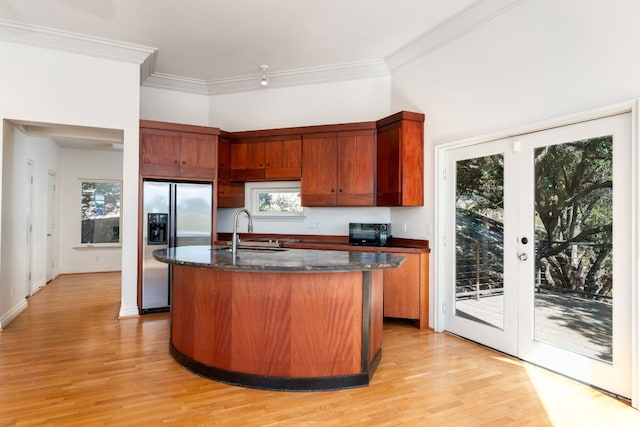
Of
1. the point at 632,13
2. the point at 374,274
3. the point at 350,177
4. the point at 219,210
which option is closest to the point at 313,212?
the point at 350,177

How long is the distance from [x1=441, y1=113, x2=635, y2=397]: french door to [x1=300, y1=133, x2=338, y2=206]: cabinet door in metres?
1.41

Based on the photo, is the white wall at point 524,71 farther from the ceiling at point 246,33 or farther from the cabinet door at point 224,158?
the cabinet door at point 224,158

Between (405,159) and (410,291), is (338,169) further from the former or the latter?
(410,291)

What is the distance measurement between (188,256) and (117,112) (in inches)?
98.5

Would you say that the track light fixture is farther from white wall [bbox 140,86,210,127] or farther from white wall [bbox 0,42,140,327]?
white wall [bbox 0,42,140,327]

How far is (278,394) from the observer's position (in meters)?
2.55

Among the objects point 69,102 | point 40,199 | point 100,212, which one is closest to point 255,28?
point 69,102

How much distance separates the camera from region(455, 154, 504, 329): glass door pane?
3.46 m

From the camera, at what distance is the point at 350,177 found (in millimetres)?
4684

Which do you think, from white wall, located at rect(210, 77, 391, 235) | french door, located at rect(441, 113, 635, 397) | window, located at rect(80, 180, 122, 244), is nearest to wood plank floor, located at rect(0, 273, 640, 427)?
french door, located at rect(441, 113, 635, 397)

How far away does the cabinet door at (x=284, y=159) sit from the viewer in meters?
4.96

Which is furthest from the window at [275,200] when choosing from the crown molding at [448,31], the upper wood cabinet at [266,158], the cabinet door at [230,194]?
the crown molding at [448,31]

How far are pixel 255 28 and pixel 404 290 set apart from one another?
314cm

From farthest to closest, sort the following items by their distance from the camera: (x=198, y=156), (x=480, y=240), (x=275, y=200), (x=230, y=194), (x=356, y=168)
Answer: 1. (x=275, y=200)
2. (x=230, y=194)
3. (x=198, y=156)
4. (x=356, y=168)
5. (x=480, y=240)
